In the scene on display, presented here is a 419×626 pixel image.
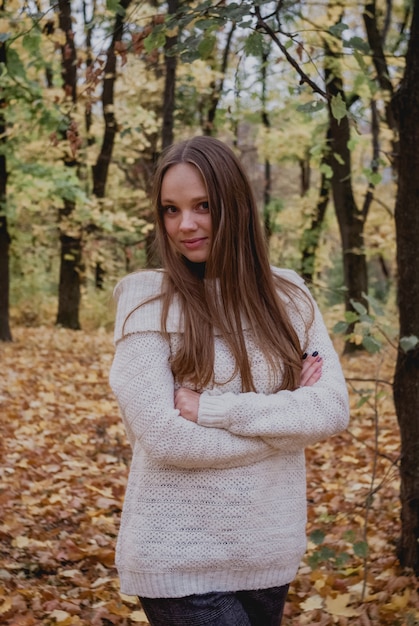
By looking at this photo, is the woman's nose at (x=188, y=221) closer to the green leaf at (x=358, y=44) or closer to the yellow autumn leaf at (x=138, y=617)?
the green leaf at (x=358, y=44)

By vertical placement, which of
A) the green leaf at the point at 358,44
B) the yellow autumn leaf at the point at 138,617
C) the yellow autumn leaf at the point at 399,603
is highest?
the green leaf at the point at 358,44

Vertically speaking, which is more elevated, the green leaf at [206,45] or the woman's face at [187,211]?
the green leaf at [206,45]

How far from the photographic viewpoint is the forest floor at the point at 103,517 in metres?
3.81

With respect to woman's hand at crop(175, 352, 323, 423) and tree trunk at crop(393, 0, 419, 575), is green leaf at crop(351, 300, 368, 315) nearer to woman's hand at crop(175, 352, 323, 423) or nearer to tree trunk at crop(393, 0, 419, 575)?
tree trunk at crop(393, 0, 419, 575)

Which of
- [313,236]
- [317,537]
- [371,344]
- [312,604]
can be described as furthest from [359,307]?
[313,236]

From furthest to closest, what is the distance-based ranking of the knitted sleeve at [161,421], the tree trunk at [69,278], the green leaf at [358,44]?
the tree trunk at [69,278] → the green leaf at [358,44] → the knitted sleeve at [161,421]

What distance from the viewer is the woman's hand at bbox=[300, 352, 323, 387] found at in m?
2.28

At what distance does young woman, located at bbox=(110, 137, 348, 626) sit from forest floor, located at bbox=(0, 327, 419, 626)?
4.45 feet

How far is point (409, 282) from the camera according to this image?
3.76 m

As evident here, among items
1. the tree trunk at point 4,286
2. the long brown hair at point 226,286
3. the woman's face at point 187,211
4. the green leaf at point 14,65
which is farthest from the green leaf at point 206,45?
the tree trunk at point 4,286

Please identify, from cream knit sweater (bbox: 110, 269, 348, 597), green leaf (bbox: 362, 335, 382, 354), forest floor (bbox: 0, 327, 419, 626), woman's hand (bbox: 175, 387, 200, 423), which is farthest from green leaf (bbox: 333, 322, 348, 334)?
woman's hand (bbox: 175, 387, 200, 423)

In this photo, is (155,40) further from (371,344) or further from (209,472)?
(209,472)

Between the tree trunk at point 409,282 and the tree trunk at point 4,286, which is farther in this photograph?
the tree trunk at point 4,286

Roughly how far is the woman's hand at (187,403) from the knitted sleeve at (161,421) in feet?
0.08
